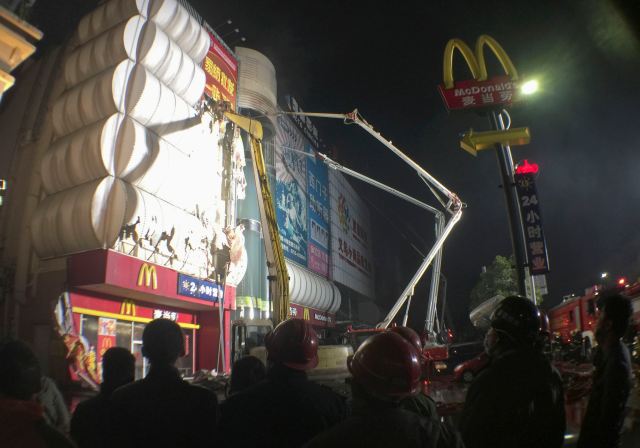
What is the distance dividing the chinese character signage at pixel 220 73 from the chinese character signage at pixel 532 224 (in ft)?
50.7

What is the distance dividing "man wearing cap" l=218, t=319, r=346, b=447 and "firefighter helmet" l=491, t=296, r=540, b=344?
1.16 m

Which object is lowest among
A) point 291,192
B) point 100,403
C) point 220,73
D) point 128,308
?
point 100,403

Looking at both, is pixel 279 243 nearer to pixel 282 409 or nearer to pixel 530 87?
pixel 530 87

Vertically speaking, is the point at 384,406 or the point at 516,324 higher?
the point at 516,324

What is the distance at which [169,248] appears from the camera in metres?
16.5

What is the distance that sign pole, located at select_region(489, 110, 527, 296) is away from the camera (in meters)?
8.38

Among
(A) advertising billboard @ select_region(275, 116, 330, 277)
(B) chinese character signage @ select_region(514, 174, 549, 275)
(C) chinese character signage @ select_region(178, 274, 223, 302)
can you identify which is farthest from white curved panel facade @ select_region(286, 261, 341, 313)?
(B) chinese character signage @ select_region(514, 174, 549, 275)

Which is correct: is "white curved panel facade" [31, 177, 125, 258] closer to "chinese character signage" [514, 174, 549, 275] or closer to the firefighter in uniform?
"chinese character signage" [514, 174, 549, 275]

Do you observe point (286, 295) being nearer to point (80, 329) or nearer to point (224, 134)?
point (80, 329)

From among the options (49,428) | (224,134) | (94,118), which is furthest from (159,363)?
(224,134)

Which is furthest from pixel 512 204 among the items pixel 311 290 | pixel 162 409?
pixel 311 290

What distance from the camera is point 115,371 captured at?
3.77 metres

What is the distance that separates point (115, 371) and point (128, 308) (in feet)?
43.2

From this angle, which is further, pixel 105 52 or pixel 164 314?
pixel 164 314
